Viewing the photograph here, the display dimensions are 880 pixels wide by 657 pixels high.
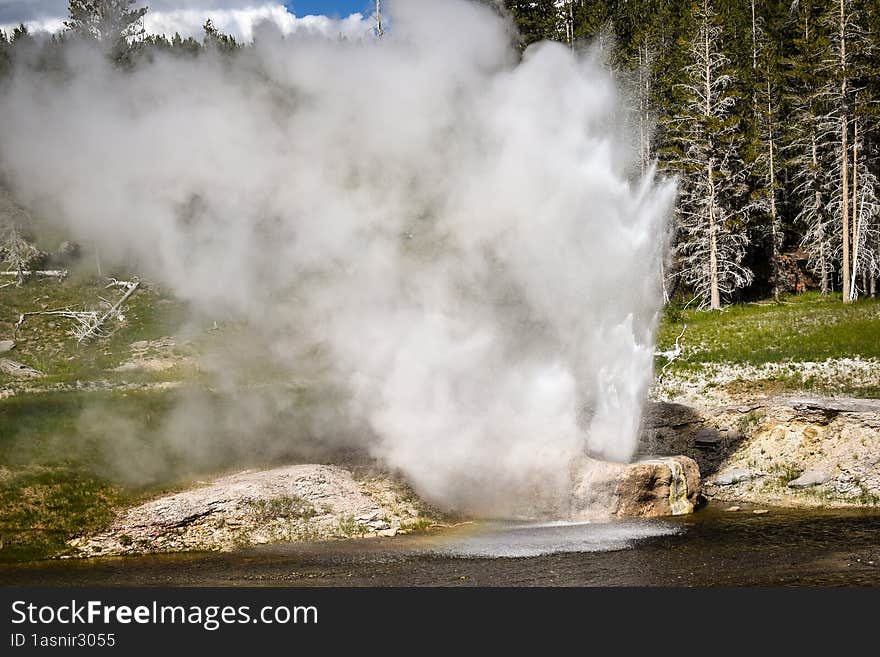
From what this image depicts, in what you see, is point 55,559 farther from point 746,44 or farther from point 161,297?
point 746,44

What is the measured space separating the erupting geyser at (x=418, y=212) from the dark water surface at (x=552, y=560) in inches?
90.0

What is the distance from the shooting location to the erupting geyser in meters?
16.9

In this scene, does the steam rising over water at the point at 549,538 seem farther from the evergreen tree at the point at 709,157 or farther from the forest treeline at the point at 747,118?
the evergreen tree at the point at 709,157

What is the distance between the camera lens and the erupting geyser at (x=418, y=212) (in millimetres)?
16922

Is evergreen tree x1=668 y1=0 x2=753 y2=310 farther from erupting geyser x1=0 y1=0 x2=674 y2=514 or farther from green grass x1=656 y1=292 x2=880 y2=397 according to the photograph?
erupting geyser x1=0 y1=0 x2=674 y2=514

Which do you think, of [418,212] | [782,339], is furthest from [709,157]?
[418,212]

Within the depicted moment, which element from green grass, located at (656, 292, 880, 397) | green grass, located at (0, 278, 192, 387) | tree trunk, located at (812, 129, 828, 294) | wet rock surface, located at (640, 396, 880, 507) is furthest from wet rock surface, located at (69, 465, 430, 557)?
tree trunk, located at (812, 129, 828, 294)

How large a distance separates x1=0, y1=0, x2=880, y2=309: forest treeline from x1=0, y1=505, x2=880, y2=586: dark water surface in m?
22.6

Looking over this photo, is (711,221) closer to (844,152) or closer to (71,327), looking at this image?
(844,152)

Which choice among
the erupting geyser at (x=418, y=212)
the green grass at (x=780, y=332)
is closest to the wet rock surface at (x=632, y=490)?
the erupting geyser at (x=418, y=212)

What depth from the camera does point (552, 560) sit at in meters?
13.2

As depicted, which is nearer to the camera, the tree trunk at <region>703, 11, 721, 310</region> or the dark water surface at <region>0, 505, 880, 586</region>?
the dark water surface at <region>0, 505, 880, 586</region>

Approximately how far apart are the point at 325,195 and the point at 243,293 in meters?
5.57

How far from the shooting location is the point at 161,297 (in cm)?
2681
